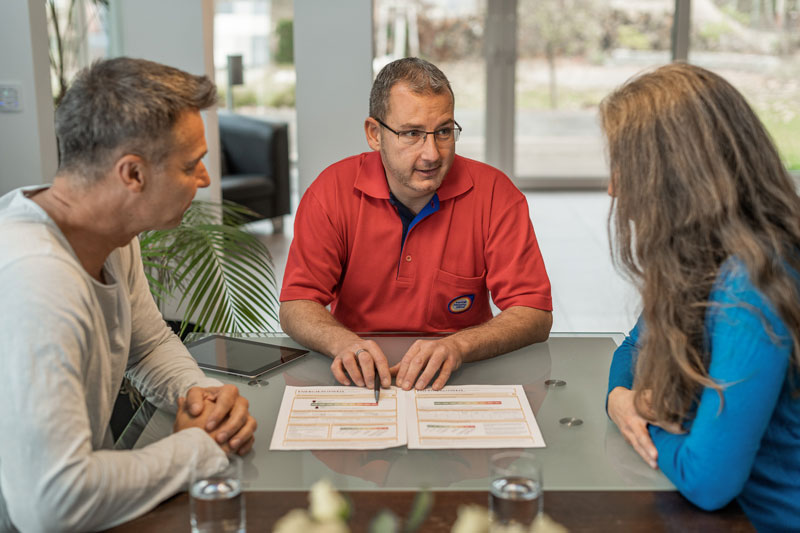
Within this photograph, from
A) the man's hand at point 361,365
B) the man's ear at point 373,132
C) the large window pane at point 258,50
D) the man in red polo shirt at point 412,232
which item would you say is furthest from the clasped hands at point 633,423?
the large window pane at point 258,50

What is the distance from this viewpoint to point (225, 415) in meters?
1.40

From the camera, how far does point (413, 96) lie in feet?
6.89

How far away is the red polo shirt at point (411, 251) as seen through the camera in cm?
220

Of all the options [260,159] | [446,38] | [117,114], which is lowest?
[260,159]

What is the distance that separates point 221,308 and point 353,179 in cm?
79

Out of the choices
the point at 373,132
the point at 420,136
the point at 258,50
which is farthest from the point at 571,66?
the point at 420,136

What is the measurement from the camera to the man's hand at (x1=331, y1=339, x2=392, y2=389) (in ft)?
5.36

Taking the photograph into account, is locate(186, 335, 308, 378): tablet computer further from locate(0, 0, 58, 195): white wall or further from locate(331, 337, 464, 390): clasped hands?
locate(0, 0, 58, 195): white wall

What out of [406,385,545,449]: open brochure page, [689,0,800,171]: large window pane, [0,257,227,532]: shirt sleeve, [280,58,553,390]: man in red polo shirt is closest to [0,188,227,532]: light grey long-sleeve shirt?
[0,257,227,532]: shirt sleeve

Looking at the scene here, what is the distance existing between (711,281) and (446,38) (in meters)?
7.17

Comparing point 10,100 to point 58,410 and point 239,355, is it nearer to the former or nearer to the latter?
point 239,355

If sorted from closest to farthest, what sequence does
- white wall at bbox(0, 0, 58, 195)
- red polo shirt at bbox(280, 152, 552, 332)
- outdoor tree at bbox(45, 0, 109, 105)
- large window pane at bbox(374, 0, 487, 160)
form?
red polo shirt at bbox(280, 152, 552, 332) → white wall at bbox(0, 0, 58, 195) → outdoor tree at bbox(45, 0, 109, 105) → large window pane at bbox(374, 0, 487, 160)

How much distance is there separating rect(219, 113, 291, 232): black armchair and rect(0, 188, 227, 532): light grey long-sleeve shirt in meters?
5.24

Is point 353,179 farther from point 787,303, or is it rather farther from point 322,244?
point 787,303
